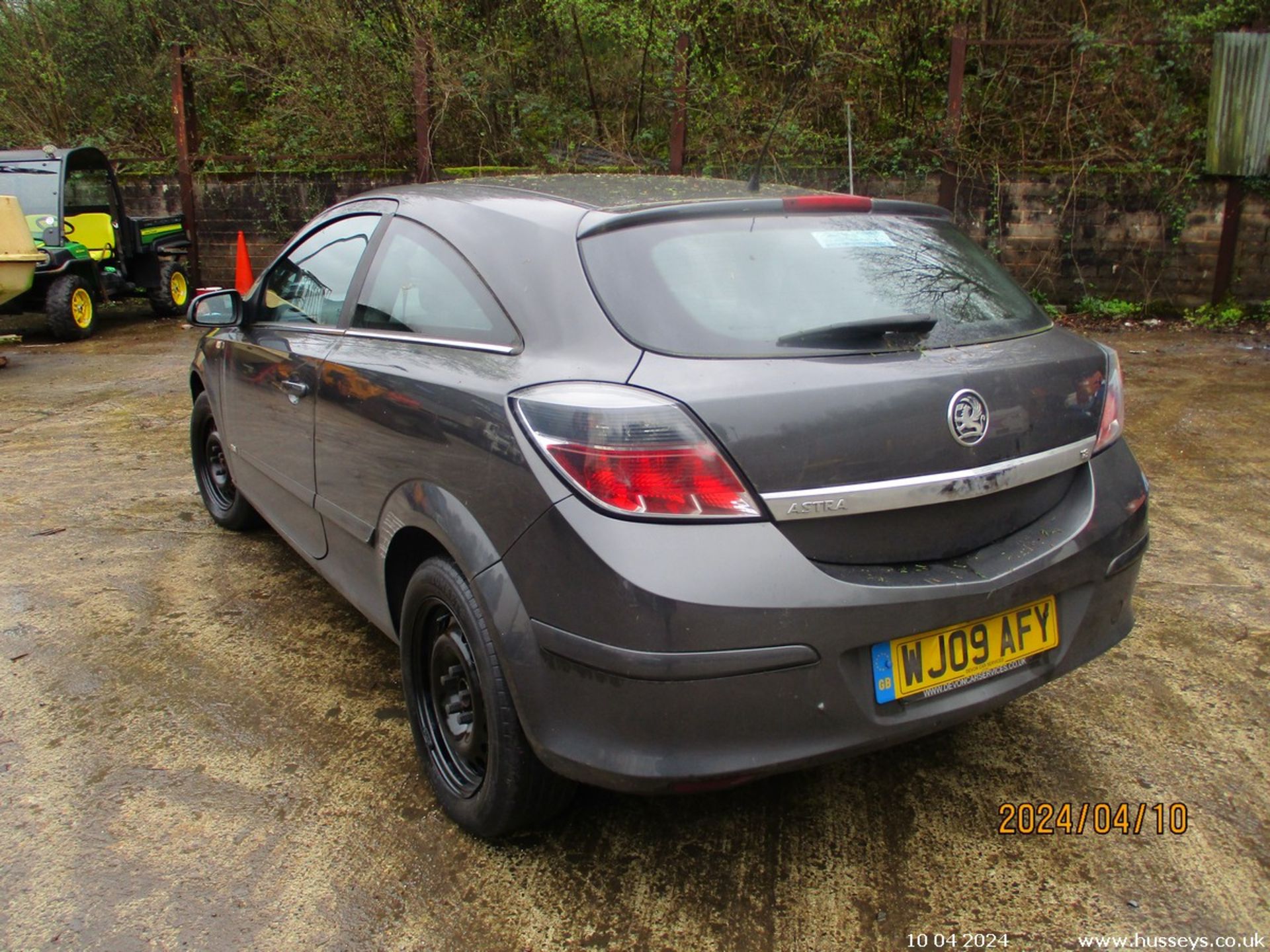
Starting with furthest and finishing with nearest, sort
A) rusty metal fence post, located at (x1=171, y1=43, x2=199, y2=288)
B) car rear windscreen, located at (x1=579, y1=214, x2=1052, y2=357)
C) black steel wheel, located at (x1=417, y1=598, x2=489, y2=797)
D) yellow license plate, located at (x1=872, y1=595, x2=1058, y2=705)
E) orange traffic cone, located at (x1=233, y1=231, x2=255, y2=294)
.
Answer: rusty metal fence post, located at (x1=171, y1=43, x2=199, y2=288) < orange traffic cone, located at (x1=233, y1=231, x2=255, y2=294) < black steel wheel, located at (x1=417, y1=598, x2=489, y2=797) < car rear windscreen, located at (x1=579, y1=214, x2=1052, y2=357) < yellow license plate, located at (x1=872, y1=595, x2=1058, y2=705)

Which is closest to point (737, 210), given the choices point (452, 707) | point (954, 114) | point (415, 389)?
point (415, 389)

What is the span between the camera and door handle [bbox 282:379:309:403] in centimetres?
316

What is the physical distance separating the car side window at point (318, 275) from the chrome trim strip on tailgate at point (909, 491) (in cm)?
178

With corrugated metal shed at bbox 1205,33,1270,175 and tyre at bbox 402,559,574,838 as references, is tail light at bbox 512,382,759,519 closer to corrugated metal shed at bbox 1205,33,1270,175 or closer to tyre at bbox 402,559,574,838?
tyre at bbox 402,559,574,838

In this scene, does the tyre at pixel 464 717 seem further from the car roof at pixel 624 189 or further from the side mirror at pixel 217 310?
the side mirror at pixel 217 310

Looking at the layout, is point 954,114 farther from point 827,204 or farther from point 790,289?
A: point 790,289

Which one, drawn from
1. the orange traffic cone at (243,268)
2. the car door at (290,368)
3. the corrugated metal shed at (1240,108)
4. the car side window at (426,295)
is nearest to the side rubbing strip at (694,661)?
the car side window at (426,295)

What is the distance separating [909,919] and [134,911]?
1.68 m

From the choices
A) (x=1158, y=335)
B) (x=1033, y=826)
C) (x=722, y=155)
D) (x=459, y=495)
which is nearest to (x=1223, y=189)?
(x=1158, y=335)

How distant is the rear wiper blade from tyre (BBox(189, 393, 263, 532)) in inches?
120

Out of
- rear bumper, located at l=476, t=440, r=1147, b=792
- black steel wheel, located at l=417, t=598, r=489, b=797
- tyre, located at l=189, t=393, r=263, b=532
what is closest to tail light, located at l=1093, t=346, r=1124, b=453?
rear bumper, located at l=476, t=440, r=1147, b=792

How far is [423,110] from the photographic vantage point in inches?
473

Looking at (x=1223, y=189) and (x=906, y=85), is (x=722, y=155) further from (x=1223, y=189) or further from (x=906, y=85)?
(x=1223, y=189)
